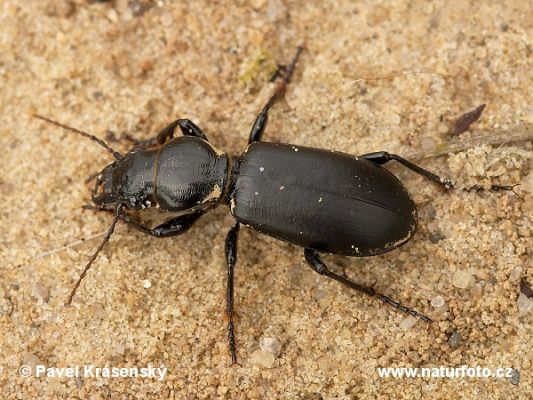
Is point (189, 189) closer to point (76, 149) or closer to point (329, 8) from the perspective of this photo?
point (76, 149)

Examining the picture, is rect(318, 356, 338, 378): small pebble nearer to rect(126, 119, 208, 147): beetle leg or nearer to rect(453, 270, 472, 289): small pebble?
rect(453, 270, 472, 289): small pebble

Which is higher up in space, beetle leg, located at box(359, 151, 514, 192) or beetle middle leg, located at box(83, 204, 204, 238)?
beetle leg, located at box(359, 151, 514, 192)

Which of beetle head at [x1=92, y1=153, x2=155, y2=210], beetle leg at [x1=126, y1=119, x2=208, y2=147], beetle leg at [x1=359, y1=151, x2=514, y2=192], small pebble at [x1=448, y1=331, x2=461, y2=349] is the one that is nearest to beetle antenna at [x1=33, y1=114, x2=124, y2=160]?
beetle head at [x1=92, y1=153, x2=155, y2=210]

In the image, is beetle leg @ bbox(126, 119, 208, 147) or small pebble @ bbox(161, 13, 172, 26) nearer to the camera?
beetle leg @ bbox(126, 119, 208, 147)

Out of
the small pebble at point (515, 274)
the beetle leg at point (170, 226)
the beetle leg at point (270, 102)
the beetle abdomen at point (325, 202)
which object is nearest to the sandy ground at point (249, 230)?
the small pebble at point (515, 274)

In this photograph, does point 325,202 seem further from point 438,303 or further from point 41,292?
point 41,292

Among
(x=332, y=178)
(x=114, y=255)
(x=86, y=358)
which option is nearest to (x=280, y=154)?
(x=332, y=178)

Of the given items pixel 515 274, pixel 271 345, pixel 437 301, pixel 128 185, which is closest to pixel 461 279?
pixel 437 301
